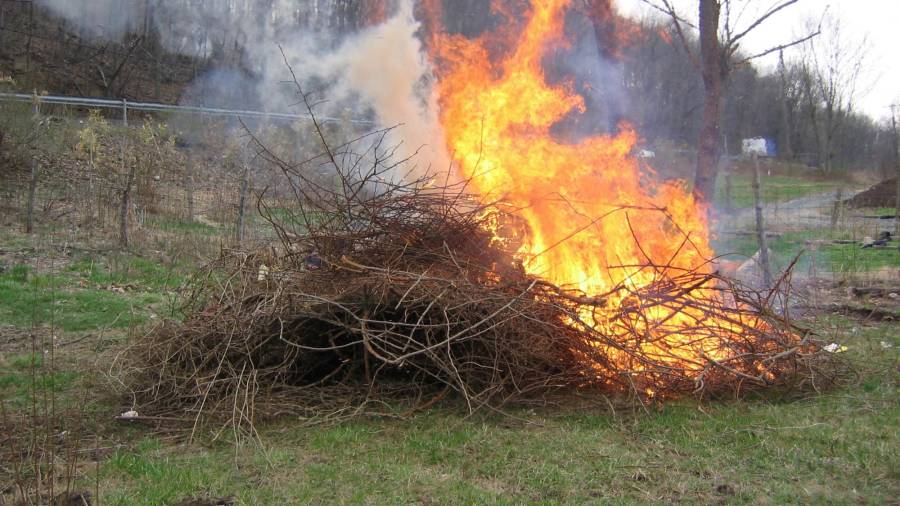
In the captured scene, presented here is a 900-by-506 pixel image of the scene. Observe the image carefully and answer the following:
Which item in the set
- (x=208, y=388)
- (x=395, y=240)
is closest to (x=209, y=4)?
(x=395, y=240)

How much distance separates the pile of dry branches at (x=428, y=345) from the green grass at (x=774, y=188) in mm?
19035

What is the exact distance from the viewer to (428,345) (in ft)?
17.0

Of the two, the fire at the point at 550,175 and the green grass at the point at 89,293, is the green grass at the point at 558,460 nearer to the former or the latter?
the fire at the point at 550,175

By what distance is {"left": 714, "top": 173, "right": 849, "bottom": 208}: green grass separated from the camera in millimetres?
26314

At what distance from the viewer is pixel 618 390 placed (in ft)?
17.4

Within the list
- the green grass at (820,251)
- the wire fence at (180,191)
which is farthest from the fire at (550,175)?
the green grass at (820,251)

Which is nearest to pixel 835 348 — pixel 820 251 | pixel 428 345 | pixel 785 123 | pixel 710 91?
pixel 428 345

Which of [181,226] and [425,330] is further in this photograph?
[181,226]

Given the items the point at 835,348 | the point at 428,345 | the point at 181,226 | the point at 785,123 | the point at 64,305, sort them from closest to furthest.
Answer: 1. the point at 428,345
2. the point at 835,348
3. the point at 64,305
4. the point at 181,226
5. the point at 785,123

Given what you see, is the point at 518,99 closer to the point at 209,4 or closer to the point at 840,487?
the point at 840,487

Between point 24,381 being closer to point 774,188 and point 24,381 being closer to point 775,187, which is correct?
point 775,187

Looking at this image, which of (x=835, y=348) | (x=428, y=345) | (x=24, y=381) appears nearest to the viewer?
(x=428, y=345)

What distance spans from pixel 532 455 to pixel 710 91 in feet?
26.4

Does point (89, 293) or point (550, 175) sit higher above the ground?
point (550, 175)
